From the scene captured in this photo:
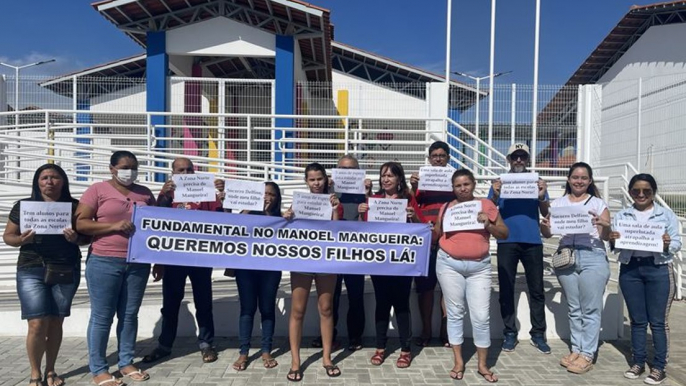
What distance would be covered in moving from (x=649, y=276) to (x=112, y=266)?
4.55 meters

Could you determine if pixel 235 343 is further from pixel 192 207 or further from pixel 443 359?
pixel 443 359

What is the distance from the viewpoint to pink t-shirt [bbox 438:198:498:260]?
160 inches

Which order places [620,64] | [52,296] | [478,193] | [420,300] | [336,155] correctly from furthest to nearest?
[620,64] → [336,155] → [478,193] → [420,300] → [52,296]

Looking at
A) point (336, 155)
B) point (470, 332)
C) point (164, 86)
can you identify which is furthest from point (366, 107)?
point (470, 332)

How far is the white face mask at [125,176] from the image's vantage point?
155 inches

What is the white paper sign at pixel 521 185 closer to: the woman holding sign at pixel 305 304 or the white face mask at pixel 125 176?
the woman holding sign at pixel 305 304

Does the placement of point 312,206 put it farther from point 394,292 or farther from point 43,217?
point 43,217

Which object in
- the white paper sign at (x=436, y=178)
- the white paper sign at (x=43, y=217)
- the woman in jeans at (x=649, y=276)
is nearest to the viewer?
the white paper sign at (x=43, y=217)

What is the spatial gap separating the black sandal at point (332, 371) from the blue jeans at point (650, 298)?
2672mm

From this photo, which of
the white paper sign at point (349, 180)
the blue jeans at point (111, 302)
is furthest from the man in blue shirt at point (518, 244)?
the blue jeans at point (111, 302)

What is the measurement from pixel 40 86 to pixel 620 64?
74.2 ft

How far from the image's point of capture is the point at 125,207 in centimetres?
399

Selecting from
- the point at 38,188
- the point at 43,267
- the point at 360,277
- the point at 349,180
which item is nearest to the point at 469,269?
the point at 360,277

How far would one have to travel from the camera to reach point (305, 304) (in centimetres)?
429
